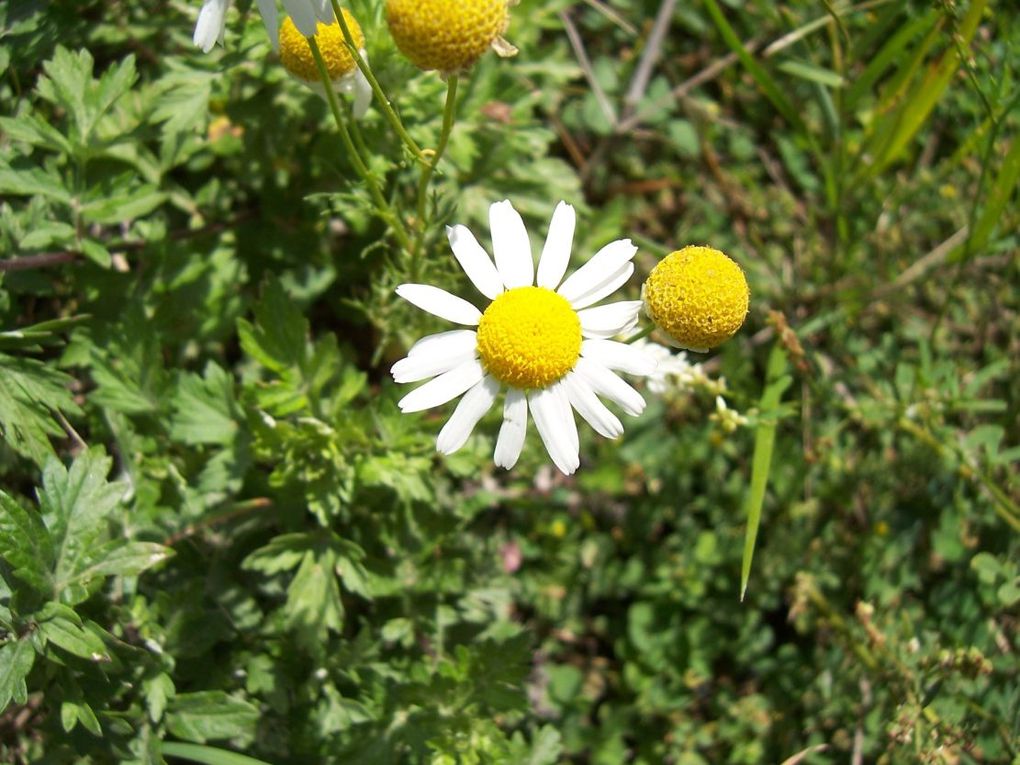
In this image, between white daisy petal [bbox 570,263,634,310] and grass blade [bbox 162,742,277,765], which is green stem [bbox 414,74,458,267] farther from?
grass blade [bbox 162,742,277,765]

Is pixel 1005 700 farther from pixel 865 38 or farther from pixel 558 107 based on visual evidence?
pixel 558 107

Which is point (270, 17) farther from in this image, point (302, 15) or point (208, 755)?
point (208, 755)

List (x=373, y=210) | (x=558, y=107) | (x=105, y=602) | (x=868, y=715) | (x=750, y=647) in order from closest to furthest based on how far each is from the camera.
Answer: (x=373, y=210)
(x=105, y=602)
(x=868, y=715)
(x=750, y=647)
(x=558, y=107)

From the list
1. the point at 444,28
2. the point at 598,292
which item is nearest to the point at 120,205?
the point at 444,28

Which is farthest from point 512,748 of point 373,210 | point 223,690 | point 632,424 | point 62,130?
point 62,130

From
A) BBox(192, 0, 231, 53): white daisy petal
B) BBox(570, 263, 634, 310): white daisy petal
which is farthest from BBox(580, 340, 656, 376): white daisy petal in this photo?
BBox(192, 0, 231, 53): white daisy petal

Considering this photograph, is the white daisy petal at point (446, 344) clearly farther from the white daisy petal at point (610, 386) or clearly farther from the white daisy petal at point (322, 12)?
the white daisy petal at point (322, 12)
